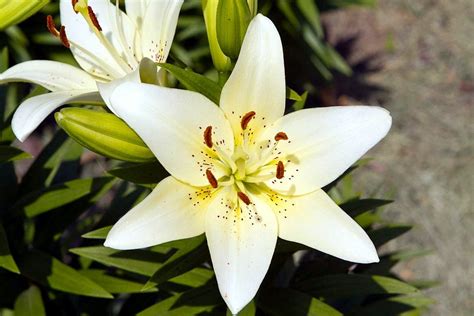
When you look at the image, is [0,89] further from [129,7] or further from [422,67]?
[422,67]

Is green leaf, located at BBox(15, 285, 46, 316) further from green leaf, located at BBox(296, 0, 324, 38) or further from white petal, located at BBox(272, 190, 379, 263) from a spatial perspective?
green leaf, located at BBox(296, 0, 324, 38)

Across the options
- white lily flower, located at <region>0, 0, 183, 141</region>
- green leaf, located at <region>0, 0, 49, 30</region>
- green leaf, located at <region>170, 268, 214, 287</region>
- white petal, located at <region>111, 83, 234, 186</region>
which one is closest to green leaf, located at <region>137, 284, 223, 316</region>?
green leaf, located at <region>170, 268, 214, 287</region>

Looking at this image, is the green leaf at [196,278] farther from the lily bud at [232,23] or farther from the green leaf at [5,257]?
the lily bud at [232,23]

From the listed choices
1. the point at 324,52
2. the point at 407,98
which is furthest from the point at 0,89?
the point at 407,98

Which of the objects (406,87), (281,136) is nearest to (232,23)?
(281,136)

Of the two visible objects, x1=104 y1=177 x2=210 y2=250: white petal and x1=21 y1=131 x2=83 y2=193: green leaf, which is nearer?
x1=104 y1=177 x2=210 y2=250: white petal

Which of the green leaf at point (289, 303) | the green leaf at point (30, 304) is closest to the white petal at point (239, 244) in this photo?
the green leaf at point (289, 303)
